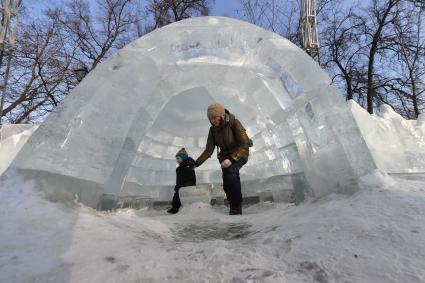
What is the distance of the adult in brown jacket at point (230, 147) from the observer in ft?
11.0

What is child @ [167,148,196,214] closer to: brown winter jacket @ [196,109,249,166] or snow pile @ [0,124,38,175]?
brown winter jacket @ [196,109,249,166]

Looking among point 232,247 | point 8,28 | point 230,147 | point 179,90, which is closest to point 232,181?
point 230,147

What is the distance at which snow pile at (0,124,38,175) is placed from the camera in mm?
5531

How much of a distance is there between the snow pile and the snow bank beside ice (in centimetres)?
632

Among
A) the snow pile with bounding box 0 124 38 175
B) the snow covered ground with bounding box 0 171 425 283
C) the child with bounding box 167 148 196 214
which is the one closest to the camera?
the snow covered ground with bounding box 0 171 425 283

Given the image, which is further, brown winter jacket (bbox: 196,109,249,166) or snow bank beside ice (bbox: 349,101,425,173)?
snow bank beside ice (bbox: 349,101,425,173)

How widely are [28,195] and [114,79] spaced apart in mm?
1315

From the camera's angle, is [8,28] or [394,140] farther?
[8,28]

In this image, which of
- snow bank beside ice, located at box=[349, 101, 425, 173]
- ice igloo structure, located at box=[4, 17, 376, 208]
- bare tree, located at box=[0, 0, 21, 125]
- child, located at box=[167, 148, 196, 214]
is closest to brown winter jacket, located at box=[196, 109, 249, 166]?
ice igloo structure, located at box=[4, 17, 376, 208]

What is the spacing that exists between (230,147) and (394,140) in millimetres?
4589

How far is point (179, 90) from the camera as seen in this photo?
153 inches

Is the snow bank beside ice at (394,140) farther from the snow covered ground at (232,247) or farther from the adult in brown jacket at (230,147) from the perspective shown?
the snow covered ground at (232,247)

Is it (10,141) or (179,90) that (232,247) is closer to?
(179,90)

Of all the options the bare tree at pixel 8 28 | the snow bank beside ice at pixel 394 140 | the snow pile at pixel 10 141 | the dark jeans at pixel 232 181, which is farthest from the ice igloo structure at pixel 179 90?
the bare tree at pixel 8 28
